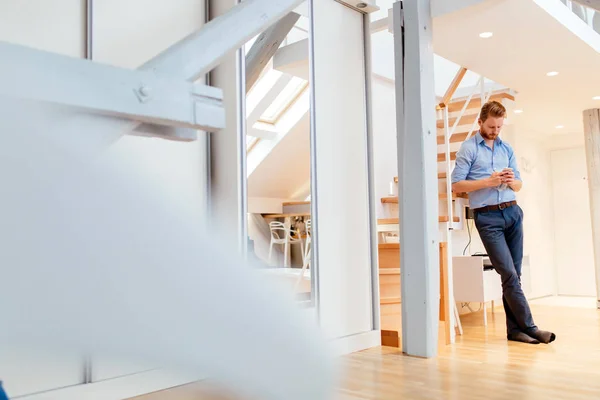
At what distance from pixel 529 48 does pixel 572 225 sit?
398 centimetres

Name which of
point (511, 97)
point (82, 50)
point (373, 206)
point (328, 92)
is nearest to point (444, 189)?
point (511, 97)

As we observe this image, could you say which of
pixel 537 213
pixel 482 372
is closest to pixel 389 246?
pixel 482 372

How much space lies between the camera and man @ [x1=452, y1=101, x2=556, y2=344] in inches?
137

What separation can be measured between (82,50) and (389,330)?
2441 millimetres

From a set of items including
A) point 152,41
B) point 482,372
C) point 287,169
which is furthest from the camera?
point 287,169

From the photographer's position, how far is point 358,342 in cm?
330

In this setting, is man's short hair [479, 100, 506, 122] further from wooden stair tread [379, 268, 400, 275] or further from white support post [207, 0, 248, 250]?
white support post [207, 0, 248, 250]

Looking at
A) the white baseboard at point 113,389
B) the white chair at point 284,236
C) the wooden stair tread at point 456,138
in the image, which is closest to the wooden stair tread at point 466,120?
the wooden stair tread at point 456,138

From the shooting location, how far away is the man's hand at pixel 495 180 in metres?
3.48

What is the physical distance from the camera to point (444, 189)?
18.3ft

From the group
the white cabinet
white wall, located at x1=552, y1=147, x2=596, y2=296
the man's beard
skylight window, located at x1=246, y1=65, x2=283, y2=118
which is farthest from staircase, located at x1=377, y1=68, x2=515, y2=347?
white wall, located at x1=552, y1=147, x2=596, y2=296

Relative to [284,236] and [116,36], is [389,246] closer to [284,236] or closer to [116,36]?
[284,236]

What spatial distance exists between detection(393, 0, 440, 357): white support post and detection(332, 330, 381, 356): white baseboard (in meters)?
0.29

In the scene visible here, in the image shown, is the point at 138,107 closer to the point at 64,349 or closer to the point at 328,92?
the point at 64,349
